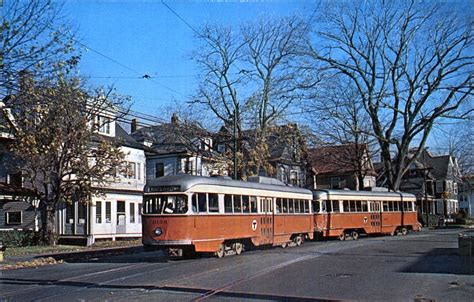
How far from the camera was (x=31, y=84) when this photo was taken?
19531mm

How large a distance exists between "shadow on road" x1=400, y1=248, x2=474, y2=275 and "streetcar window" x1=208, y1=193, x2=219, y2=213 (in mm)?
6752

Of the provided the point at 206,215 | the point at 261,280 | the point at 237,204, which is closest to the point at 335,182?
the point at 237,204

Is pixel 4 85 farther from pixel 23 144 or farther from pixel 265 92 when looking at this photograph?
pixel 265 92

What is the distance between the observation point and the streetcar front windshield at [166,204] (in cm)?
1894

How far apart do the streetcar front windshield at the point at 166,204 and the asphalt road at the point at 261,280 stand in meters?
1.70

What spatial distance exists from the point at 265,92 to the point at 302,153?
7.72 meters

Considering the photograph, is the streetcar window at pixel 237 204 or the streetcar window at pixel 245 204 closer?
the streetcar window at pixel 237 204

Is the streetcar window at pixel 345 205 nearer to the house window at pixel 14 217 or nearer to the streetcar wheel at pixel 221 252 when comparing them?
the streetcar wheel at pixel 221 252

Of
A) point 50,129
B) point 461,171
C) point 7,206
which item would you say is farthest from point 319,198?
point 461,171

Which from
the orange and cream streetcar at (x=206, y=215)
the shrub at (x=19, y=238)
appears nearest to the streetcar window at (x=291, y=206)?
the orange and cream streetcar at (x=206, y=215)

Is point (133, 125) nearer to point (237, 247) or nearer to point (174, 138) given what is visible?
point (174, 138)

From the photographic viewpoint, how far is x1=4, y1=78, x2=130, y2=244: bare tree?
2752 centimetres

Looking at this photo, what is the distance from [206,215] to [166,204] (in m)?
1.40

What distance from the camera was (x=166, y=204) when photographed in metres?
19.1
